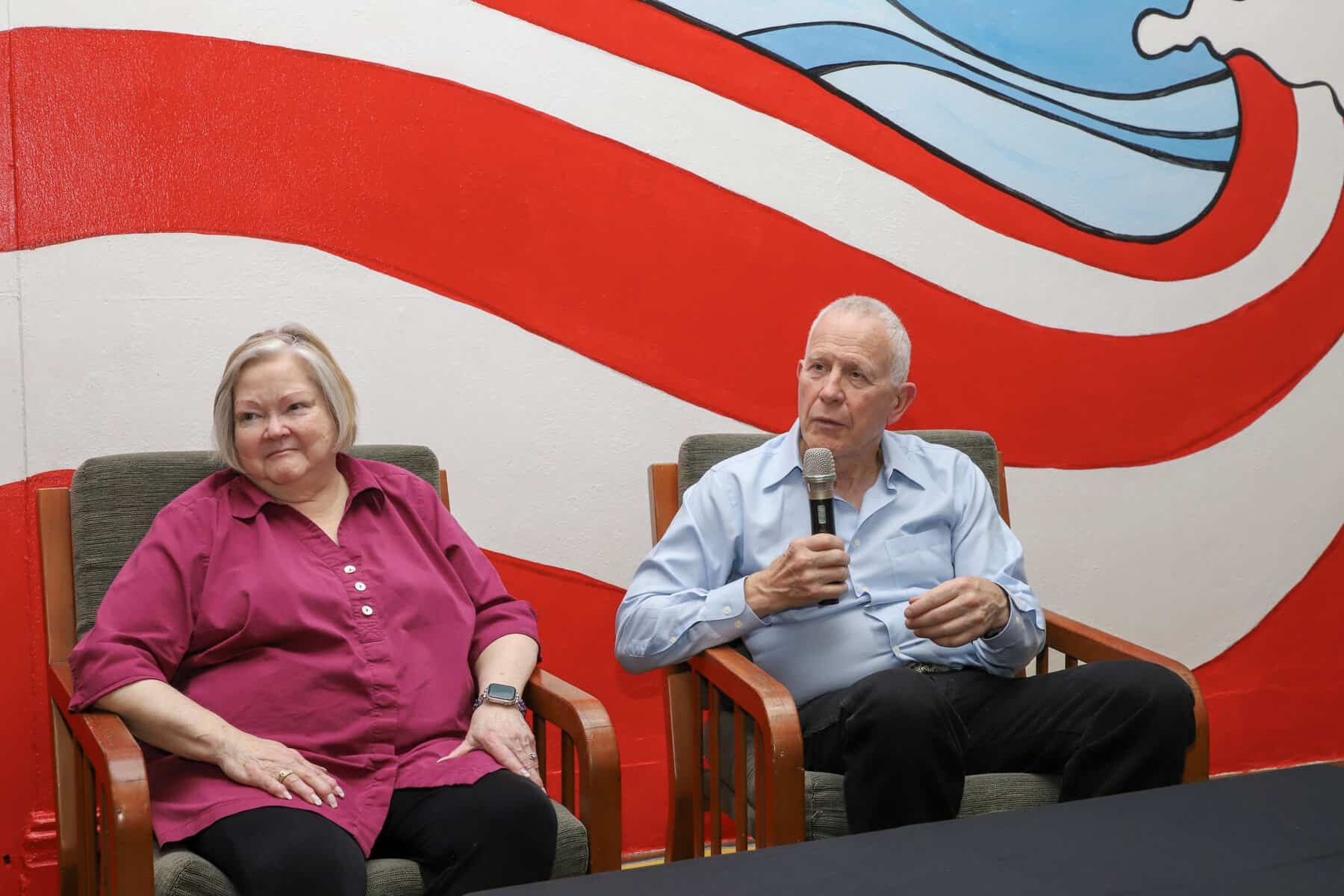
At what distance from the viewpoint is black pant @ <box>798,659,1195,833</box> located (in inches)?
67.0

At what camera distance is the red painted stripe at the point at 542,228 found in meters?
2.22

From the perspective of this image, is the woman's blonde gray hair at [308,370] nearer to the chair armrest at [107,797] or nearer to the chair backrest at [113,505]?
the chair backrest at [113,505]

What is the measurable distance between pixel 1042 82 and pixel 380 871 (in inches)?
92.8

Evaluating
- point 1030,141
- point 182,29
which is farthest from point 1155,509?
point 182,29

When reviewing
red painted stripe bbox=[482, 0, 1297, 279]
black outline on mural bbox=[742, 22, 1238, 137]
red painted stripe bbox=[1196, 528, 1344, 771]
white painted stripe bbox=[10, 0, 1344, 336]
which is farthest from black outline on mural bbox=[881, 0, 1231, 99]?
red painted stripe bbox=[1196, 528, 1344, 771]

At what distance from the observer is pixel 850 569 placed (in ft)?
6.88

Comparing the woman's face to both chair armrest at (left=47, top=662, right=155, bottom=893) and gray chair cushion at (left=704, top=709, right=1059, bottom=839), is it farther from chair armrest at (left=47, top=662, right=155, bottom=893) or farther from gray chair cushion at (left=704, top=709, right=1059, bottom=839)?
gray chair cushion at (left=704, top=709, right=1059, bottom=839)

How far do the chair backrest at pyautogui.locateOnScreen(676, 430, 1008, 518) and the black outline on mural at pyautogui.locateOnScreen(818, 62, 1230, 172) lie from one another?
84cm

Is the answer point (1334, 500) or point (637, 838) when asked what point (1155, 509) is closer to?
point (1334, 500)

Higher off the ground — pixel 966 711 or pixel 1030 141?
pixel 1030 141

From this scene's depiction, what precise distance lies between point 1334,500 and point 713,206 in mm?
1946

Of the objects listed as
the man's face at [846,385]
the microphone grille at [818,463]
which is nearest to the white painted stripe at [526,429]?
the man's face at [846,385]

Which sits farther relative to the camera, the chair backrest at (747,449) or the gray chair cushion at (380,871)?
the chair backrest at (747,449)

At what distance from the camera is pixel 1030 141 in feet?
9.48
